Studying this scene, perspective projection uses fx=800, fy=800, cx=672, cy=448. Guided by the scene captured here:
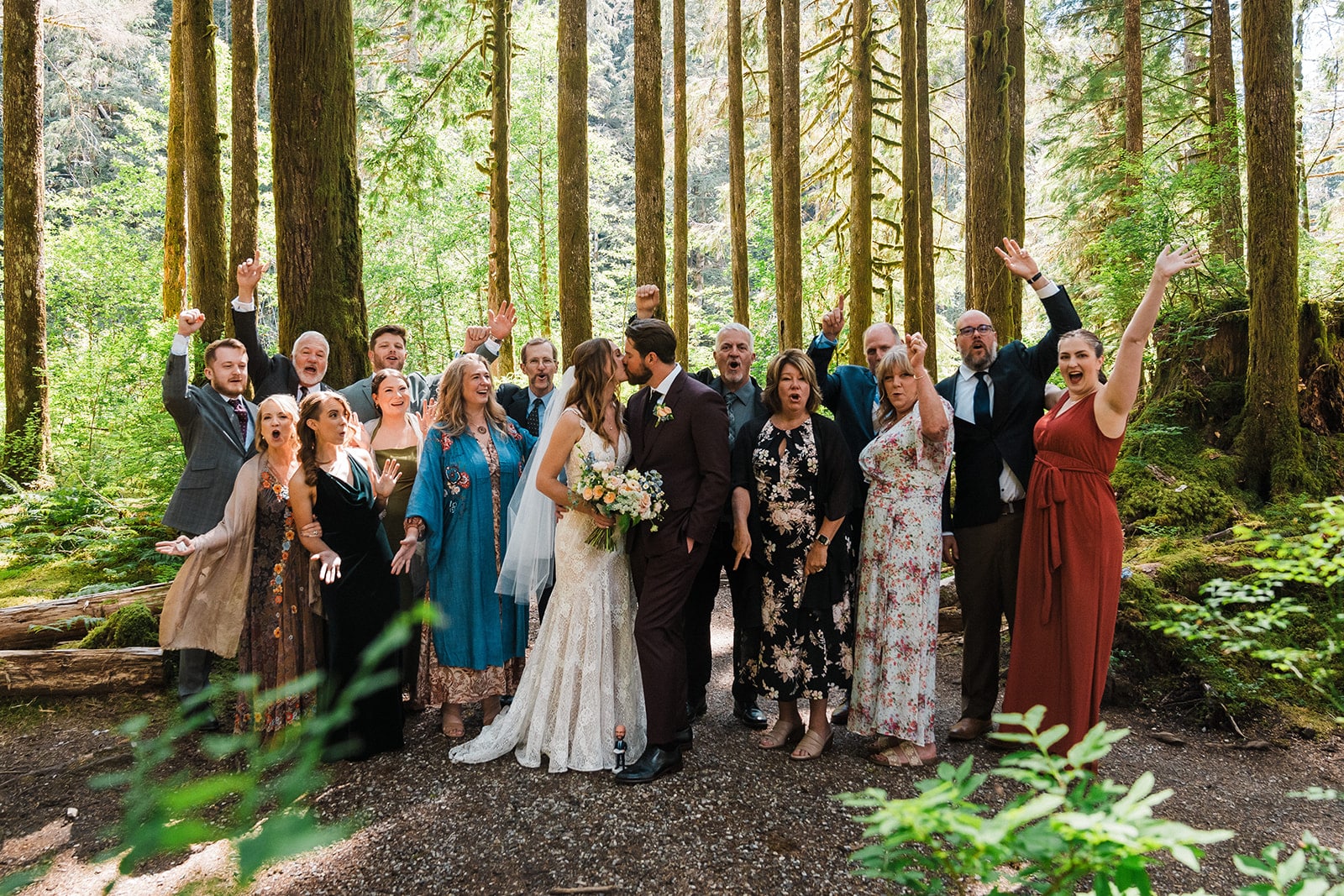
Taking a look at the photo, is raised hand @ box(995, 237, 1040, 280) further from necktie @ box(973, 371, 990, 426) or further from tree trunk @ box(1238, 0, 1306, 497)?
tree trunk @ box(1238, 0, 1306, 497)

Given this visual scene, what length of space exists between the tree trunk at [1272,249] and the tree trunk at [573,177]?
6112 mm

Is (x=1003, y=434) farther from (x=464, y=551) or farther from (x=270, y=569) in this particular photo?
(x=270, y=569)

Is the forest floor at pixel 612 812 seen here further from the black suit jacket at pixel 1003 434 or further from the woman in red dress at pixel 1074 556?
the black suit jacket at pixel 1003 434

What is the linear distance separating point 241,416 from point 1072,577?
4.97 metres

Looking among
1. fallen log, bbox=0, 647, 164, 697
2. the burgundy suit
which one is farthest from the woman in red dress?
fallen log, bbox=0, 647, 164, 697

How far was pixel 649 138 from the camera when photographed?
850cm

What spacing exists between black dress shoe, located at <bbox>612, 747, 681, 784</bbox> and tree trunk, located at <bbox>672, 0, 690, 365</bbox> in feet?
31.3

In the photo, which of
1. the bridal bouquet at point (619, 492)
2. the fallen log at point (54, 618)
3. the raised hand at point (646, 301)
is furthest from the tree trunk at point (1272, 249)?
the fallen log at point (54, 618)

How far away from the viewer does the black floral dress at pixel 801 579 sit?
427 centimetres

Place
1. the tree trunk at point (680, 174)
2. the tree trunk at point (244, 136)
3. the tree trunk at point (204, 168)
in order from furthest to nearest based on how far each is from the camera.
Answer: the tree trunk at point (680, 174) → the tree trunk at point (244, 136) → the tree trunk at point (204, 168)

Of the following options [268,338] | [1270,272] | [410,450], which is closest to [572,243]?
[410,450]

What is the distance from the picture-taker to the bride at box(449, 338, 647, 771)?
419 centimetres

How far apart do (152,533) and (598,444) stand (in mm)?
6286

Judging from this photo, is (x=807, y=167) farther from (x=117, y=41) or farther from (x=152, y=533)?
(x=117, y=41)
